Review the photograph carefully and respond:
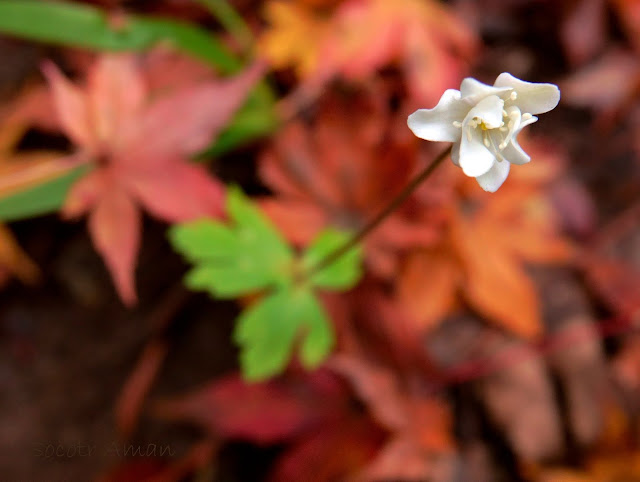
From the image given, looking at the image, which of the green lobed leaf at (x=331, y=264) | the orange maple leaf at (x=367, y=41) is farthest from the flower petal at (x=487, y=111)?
the orange maple leaf at (x=367, y=41)

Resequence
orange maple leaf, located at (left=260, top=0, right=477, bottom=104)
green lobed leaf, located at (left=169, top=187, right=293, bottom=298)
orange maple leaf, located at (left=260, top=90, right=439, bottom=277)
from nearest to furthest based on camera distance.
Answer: green lobed leaf, located at (left=169, top=187, right=293, bottom=298) < orange maple leaf, located at (left=260, top=90, right=439, bottom=277) < orange maple leaf, located at (left=260, top=0, right=477, bottom=104)

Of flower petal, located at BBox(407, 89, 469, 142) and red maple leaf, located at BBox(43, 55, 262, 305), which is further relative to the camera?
red maple leaf, located at BBox(43, 55, 262, 305)

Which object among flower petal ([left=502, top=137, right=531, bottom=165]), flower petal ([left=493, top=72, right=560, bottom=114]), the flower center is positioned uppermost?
flower petal ([left=493, top=72, right=560, bottom=114])

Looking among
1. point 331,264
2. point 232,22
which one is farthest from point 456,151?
point 232,22

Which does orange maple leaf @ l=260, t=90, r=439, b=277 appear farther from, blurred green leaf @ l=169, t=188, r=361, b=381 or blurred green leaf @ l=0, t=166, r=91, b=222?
blurred green leaf @ l=0, t=166, r=91, b=222

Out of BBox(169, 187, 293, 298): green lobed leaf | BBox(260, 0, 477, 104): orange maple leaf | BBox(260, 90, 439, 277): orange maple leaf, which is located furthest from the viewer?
BBox(260, 0, 477, 104): orange maple leaf

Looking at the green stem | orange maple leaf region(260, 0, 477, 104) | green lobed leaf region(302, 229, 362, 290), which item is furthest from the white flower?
the green stem

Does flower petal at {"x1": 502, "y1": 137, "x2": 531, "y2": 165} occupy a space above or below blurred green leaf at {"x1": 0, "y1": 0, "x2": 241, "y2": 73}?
below
